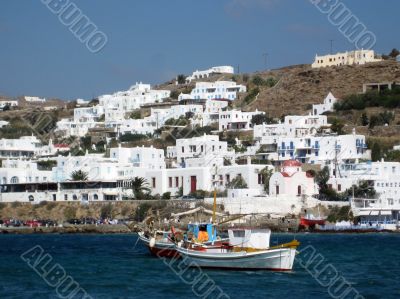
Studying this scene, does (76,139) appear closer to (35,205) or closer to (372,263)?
(35,205)

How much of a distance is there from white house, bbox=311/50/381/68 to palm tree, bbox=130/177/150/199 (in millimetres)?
64761

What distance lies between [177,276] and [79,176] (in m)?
56.2

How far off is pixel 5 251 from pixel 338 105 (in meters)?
75.2

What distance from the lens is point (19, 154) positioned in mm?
132125

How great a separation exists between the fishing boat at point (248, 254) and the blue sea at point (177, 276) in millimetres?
528

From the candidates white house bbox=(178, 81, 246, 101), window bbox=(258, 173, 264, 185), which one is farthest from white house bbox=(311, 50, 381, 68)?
window bbox=(258, 173, 264, 185)

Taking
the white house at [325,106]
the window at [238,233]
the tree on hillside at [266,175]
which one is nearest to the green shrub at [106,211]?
the tree on hillside at [266,175]

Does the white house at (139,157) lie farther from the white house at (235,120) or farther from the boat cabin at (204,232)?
the boat cabin at (204,232)

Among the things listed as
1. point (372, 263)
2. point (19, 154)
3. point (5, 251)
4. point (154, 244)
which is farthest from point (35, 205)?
point (372, 263)

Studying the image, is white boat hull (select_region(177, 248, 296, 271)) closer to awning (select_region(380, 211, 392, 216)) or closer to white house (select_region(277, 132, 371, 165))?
awning (select_region(380, 211, 392, 216))

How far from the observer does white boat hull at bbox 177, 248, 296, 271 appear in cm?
5309

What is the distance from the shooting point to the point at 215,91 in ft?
521

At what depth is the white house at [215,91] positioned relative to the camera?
157 m

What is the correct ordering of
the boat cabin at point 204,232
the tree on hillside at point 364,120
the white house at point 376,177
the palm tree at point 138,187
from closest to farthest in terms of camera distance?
the boat cabin at point 204,232 < the white house at point 376,177 < the palm tree at point 138,187 < the tree on hillside at point 364,120
